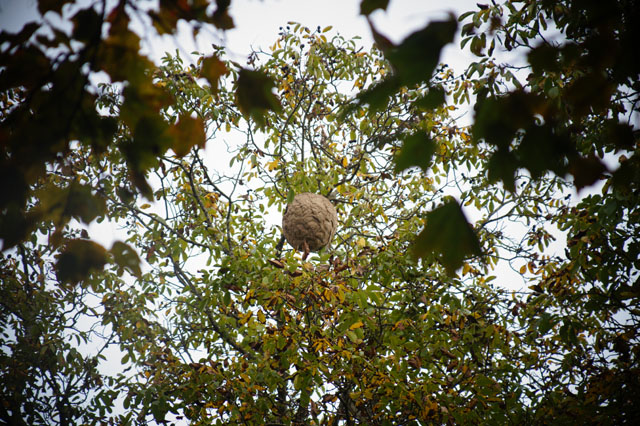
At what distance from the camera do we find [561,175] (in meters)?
0.94

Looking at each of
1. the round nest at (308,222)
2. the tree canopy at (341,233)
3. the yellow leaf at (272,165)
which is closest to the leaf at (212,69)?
the tree canopy at (341,233)

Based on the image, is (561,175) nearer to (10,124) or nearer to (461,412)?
(10,124)

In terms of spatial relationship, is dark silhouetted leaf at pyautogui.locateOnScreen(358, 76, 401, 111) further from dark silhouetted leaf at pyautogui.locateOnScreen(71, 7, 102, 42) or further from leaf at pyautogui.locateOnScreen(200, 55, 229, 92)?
dark silhouetted leaf at pyautogui.locateOnScreen(71, 7, 102, 42)

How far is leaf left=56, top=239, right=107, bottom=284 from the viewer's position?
1056 mm

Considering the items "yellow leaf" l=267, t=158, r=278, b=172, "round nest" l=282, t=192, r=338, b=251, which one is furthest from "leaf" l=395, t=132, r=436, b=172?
"yellow leaf" l=267, t=158, r=278, b=172

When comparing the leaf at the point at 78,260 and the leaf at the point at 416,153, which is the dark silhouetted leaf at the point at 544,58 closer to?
the leaf at the point at 416,153

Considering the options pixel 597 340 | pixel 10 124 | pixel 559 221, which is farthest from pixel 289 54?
pixel 597 340

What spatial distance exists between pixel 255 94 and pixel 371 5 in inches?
14.7

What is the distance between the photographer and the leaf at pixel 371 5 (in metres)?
0.97

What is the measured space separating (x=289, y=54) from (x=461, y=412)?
4133 millimetres

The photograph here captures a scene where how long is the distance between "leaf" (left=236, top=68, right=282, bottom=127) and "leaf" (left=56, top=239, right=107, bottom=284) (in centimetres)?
58

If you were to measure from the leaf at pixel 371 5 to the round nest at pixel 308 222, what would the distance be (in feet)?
8.21

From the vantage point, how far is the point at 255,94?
1041 mm

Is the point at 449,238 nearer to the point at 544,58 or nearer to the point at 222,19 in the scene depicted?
the point at 544,58
